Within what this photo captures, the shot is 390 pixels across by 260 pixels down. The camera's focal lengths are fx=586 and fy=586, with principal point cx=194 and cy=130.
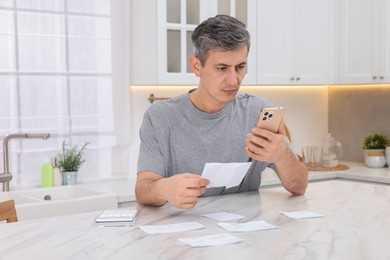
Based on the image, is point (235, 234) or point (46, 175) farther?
point (46, 175)

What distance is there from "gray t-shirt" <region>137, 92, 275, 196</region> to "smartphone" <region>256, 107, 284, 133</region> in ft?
1.19

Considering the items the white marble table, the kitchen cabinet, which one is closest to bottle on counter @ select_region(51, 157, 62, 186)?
the kitchen cabinet

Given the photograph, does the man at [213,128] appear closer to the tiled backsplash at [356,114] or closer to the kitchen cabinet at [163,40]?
the kitchen cabinet at [163,40]

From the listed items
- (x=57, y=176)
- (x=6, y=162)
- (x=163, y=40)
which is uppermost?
(x=163, y=40)

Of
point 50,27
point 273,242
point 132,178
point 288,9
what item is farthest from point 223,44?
point 288,9

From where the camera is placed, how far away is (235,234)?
5.52 ft

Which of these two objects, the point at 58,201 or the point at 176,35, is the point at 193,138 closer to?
the point at 58,201

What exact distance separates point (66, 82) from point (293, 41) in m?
1.74

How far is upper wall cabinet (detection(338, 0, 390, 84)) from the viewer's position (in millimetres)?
4234

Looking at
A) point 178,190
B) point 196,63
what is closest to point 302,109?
point 196,63

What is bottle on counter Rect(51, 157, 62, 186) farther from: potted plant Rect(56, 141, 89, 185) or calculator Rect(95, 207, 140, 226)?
calculator Rect(95, 207, 140, 226)

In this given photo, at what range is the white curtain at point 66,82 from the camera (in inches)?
134

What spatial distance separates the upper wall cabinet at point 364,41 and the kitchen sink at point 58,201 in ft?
7.26

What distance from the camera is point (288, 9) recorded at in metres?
4.33
